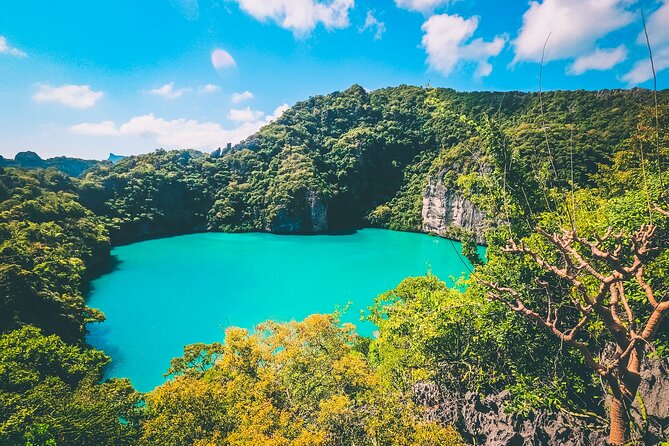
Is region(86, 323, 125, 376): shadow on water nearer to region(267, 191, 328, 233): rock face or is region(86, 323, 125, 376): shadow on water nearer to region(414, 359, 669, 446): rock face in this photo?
region(414, 359, 669, 446): rock face

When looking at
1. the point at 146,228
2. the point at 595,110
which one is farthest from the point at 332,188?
the point at 595,110

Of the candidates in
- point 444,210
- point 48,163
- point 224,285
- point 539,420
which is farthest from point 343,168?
point 48,163

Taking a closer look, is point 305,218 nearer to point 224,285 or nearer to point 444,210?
point 444,210

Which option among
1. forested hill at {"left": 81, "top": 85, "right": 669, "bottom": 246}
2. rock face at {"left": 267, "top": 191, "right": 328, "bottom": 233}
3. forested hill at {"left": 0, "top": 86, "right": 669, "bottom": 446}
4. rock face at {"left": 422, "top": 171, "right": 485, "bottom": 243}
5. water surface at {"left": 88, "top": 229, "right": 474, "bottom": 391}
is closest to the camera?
forested hill at {"left": 0, "top": 86, "right": 669, "bottom": 446}

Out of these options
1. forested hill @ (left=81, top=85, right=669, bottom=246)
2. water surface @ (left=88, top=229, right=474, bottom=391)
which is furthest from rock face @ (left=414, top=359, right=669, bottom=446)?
forested hill @ (left=81, top=85, right=669, bottom=246)

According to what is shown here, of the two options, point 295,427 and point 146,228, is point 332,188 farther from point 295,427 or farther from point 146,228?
point 295,427
